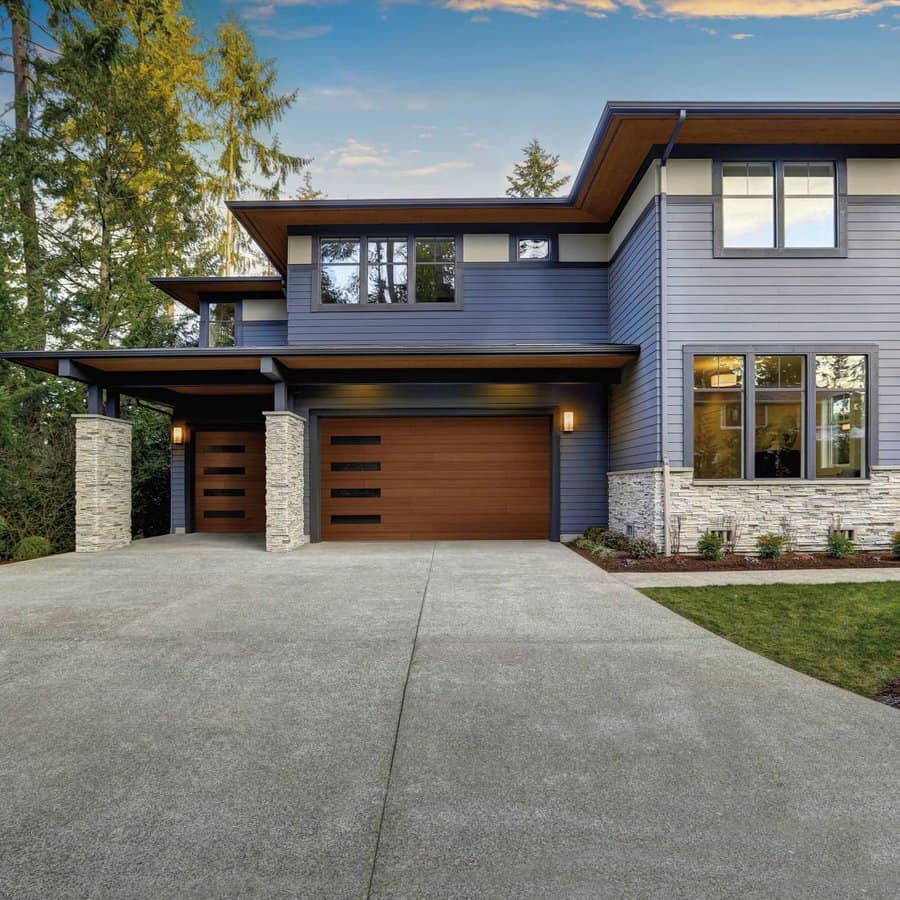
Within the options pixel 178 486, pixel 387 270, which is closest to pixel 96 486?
pixel 178 486

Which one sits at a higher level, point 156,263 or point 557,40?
point 557,40

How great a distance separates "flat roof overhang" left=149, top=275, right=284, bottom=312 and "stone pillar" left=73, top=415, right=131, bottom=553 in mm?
3578

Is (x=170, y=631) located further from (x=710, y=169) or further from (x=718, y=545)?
(x=710, y=169)

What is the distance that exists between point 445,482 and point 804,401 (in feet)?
19.1

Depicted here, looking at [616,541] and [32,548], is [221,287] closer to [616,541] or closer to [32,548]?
[32,548]

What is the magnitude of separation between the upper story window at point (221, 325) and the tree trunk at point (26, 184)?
3.89 metres

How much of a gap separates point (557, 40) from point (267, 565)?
13.3 metres

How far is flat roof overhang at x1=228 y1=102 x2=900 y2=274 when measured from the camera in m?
7.02

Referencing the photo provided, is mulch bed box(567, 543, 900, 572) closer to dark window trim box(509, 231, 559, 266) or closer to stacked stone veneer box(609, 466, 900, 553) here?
stacked stone veneer box(609, 466, 900, 553)

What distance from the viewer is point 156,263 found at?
14.2 metres

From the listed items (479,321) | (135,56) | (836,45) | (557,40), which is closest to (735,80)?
(836,45)

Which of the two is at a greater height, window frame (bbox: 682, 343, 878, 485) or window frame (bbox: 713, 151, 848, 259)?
window frame (bbox: 713, 151, 848, 259)

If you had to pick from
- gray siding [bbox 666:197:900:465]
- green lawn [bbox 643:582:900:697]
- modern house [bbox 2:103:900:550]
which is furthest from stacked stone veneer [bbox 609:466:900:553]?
green lawn [bbox 643:582:900:697]

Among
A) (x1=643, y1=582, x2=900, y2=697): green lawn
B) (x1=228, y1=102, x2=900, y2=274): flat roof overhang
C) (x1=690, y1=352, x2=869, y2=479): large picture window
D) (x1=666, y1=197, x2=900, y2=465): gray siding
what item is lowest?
(x1=643, y1=582, x2=900, y2=697): green lawn
